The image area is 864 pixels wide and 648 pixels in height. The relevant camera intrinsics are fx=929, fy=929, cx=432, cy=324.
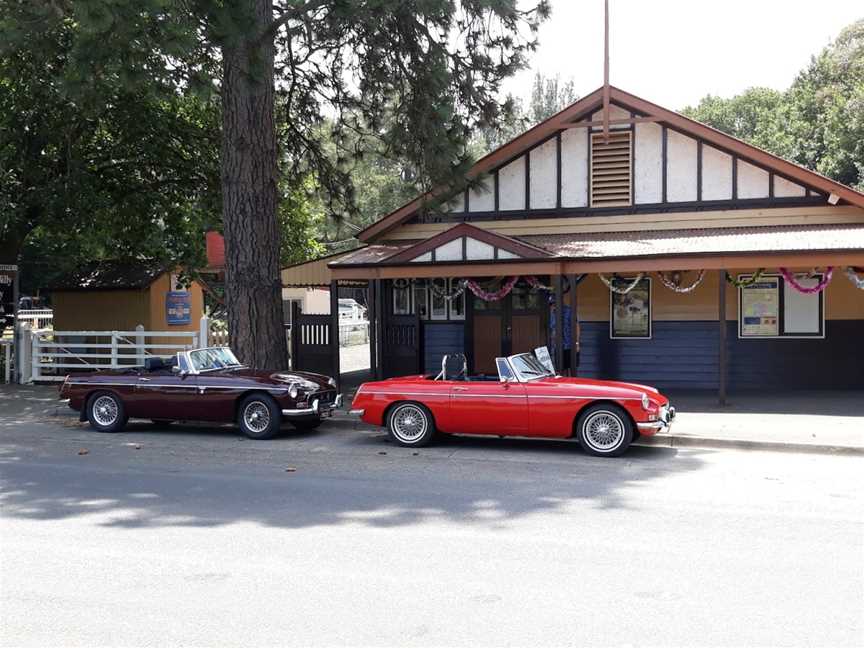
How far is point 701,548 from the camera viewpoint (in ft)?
22.6

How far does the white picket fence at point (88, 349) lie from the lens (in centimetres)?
2002

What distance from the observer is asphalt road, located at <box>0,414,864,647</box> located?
17.2 feet

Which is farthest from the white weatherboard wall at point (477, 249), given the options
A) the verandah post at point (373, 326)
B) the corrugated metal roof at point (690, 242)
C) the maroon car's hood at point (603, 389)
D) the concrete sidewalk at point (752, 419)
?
the maroon car's hood at point (603, 389)

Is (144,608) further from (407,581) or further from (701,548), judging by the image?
(701,548)

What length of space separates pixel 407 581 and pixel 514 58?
45.5 ft

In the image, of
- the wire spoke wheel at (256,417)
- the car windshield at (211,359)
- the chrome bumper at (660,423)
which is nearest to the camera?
the chrome bumper at (660,423)

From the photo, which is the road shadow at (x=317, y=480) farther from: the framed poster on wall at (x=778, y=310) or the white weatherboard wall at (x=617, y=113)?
Result: the white weatherboard wall at (x=617, y=113)

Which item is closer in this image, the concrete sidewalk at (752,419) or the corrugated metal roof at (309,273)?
the concrete sidewalk at (752,419)

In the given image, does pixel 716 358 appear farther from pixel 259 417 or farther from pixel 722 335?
pixel 259 417

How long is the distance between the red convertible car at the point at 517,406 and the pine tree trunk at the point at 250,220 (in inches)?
178

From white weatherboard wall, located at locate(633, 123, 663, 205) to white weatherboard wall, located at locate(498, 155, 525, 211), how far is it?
2374 mm

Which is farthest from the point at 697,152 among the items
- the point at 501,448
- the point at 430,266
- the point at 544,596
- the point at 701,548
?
the point at 544,596

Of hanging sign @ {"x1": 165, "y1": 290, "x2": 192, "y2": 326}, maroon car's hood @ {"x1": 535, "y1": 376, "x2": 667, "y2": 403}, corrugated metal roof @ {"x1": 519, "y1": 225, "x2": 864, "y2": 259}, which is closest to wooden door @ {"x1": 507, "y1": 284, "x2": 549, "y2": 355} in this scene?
corrugated metal roof @ {"x1": 519, "y1": 225, "x2": 864, "y2": 259}

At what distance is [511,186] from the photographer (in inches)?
771
